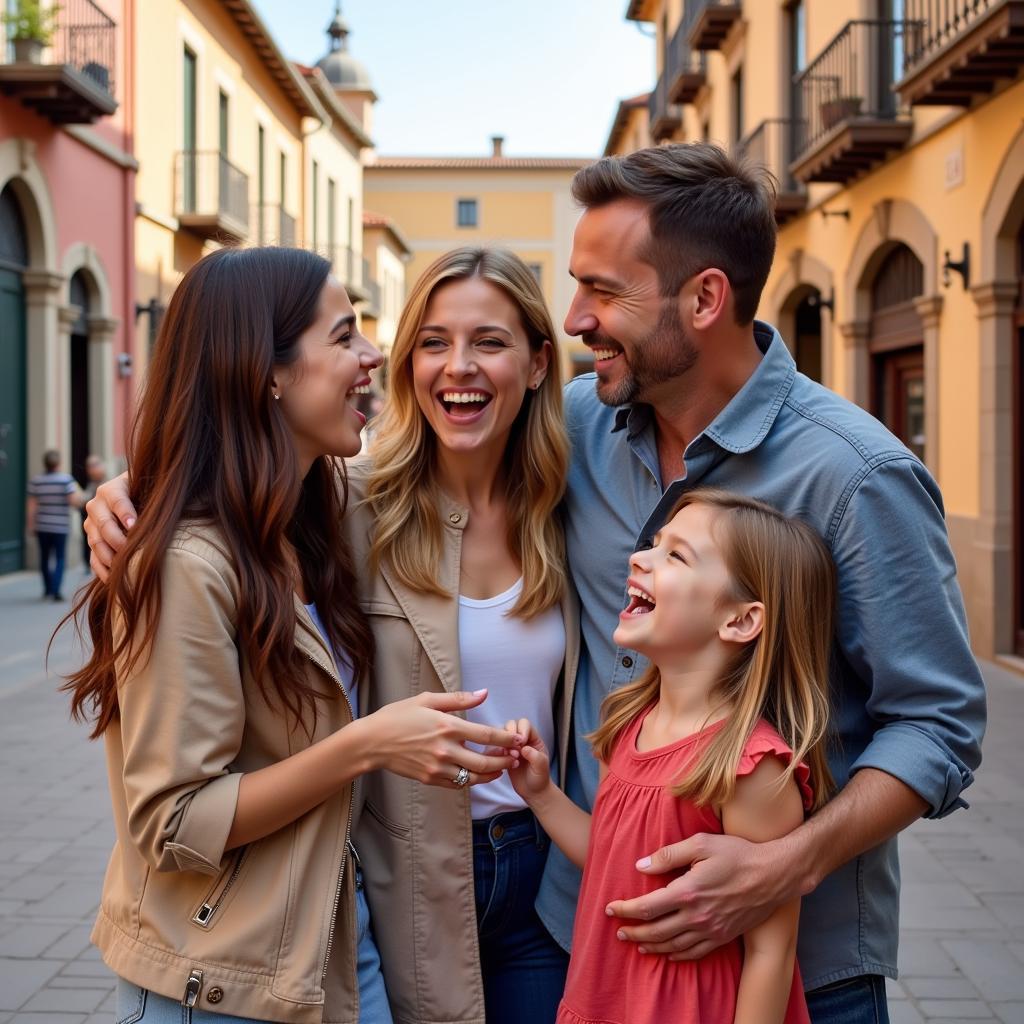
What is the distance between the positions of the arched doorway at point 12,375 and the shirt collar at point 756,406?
1411cm

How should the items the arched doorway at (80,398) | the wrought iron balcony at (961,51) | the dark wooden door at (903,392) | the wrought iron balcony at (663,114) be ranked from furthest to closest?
the wrought iron balcony at (663,114) → the arched doorway at (80,398) → the dark wooden door at (903,392) → the wrought iron balcony at (961,51)

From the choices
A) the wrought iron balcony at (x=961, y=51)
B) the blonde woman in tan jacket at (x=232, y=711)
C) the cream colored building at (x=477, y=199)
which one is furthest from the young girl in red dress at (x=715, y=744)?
the cream colored building at (x=477, y=199)

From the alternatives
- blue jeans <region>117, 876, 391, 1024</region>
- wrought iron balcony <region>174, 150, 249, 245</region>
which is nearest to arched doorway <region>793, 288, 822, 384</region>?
wrought iron balcony <region>174, 150, 249, 245</region>

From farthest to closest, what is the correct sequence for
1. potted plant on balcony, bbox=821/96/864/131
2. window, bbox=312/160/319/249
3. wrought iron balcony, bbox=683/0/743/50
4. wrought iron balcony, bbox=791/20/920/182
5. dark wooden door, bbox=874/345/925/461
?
1. window, bbox=312/160/319/249
2. wrought iron balcony, bbox=683/0/743/50
3. potted plant on balcony, bbox=821/96/864/131
4. dark wooden door, bbox=874/345/925/461
5. wrought iron balcony, bbox=791/20/920/182

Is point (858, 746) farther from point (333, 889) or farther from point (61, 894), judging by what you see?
point (61, 894)

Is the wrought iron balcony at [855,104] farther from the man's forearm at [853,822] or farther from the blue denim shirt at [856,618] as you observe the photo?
the man's forearm at [853,822]

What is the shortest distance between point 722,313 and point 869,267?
1235 centimetres

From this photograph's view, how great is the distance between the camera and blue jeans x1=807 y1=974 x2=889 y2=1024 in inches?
91.0

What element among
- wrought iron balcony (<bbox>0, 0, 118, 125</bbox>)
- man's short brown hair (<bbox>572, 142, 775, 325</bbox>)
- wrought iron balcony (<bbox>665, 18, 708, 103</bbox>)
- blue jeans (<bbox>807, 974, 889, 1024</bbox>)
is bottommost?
blue jeans (<bbox>807, 974, 889, 1024</bbox>)

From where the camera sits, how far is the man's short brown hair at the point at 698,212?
99.5 inches

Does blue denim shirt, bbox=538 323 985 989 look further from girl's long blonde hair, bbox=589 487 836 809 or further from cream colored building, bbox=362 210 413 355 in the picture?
cream colored building, bbox=362 210 413 355

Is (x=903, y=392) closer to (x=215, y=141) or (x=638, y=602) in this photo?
(x=638, y=602)

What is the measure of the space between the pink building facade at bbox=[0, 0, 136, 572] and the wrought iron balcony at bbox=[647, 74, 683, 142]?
11128 millimetres

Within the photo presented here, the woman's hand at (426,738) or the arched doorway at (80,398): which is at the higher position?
the arched doorway at (80,398)
